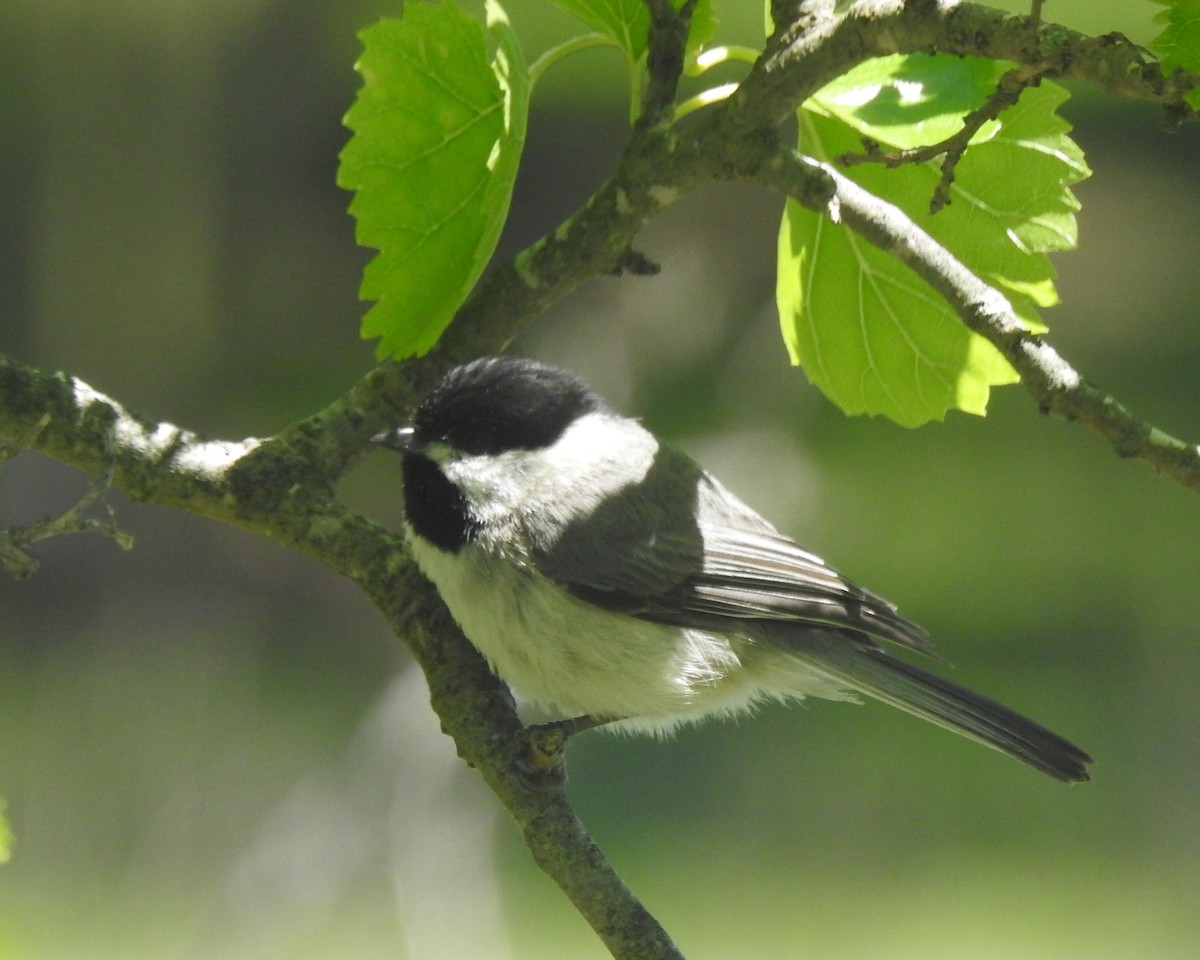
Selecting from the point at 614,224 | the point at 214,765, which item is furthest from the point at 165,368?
the point at 614,224

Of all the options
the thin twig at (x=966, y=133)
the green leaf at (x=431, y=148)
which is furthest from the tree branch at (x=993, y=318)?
the green leaf at (x=431, y=148)

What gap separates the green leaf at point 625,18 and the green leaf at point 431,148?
8 cm

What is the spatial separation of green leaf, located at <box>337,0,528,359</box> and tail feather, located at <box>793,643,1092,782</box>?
72 cm

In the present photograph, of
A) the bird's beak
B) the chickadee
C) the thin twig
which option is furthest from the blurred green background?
the thin twig

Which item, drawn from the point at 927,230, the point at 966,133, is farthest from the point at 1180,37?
the point at 927,230

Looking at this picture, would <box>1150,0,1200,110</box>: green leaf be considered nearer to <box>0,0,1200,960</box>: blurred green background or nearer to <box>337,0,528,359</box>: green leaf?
<box>337,0,528,359</box>: green leaf

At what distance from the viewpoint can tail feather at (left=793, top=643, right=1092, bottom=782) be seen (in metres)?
1.55

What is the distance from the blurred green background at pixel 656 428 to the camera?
3.42 m

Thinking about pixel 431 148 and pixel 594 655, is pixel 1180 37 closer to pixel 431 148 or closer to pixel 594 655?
pixel 431 148

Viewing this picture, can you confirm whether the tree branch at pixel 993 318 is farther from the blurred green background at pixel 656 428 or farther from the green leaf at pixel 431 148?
the blurred green background at pixel 656 428

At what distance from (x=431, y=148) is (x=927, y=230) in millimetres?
510

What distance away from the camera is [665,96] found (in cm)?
132

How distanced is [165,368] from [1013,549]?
3.00 metres

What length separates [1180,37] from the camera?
0.93 meters
